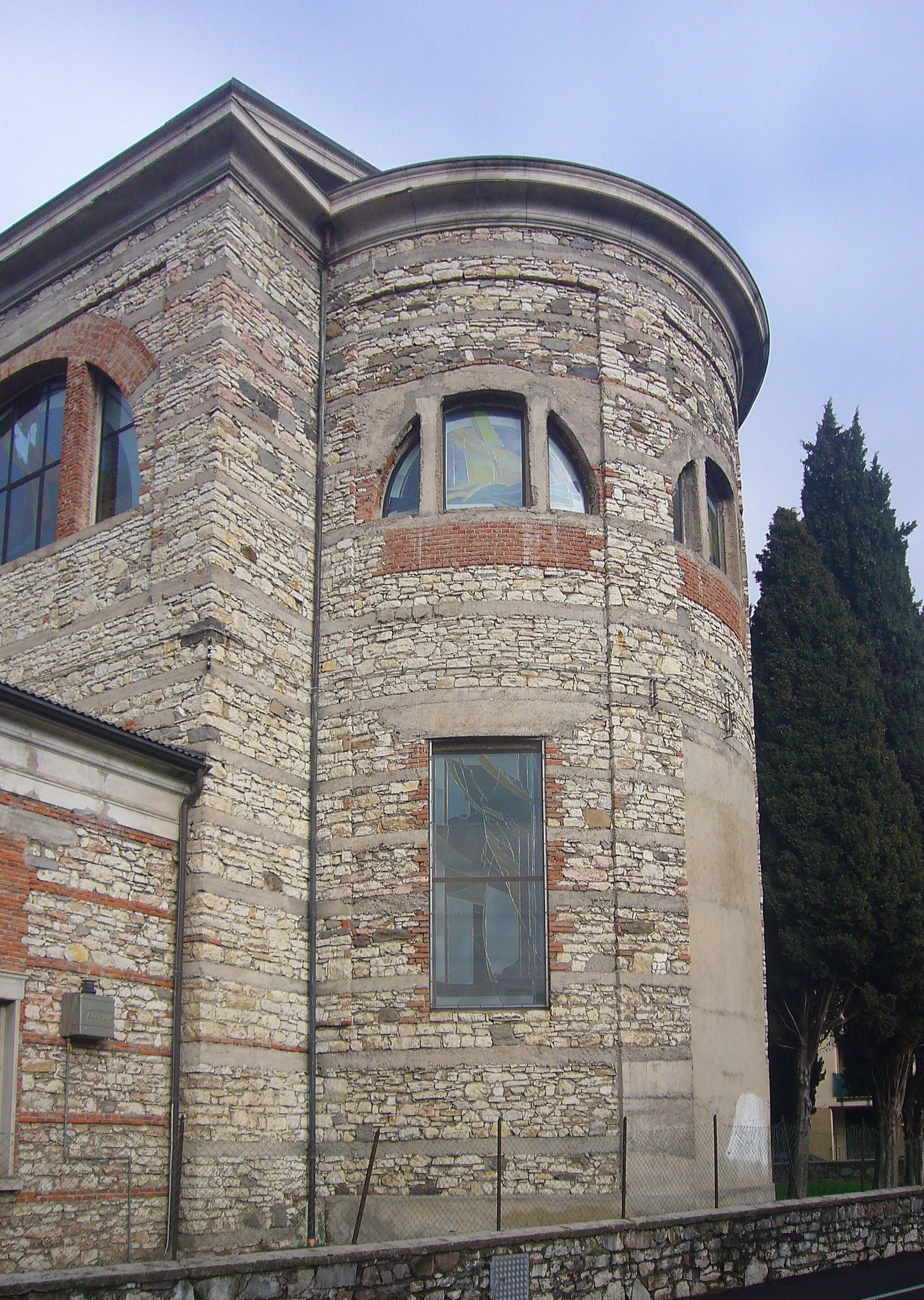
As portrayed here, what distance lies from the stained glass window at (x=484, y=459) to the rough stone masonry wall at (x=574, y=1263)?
7.80 m

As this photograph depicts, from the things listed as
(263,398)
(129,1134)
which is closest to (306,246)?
(263,398)

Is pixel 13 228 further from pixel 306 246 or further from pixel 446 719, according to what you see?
pixel 446 719

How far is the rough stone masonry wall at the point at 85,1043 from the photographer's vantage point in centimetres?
1059

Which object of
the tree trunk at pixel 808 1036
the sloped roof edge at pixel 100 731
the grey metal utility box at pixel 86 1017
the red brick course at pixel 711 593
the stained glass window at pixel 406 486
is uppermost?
the stained glass window at pixel 406 486

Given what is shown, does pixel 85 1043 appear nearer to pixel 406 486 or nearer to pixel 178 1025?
pixel 178 1025

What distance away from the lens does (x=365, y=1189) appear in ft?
41.0

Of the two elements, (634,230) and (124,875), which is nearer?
(124,875)

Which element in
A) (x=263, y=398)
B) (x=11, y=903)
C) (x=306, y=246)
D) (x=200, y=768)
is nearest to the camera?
(x=11, y=903)

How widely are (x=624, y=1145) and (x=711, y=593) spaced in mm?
6562

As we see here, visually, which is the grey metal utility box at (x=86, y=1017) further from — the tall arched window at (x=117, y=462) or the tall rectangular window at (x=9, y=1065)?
the tall arched window at (x=117, y=462)

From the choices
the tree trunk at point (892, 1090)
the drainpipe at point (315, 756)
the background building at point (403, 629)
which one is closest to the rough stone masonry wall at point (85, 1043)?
the background building at point (403, 629)

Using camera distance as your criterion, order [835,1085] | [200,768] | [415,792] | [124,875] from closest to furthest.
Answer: [124,875]
[200,768]
[415,792]
[835,1085]

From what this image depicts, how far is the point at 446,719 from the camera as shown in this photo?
14.1 meters

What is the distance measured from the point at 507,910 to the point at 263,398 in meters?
6.38
